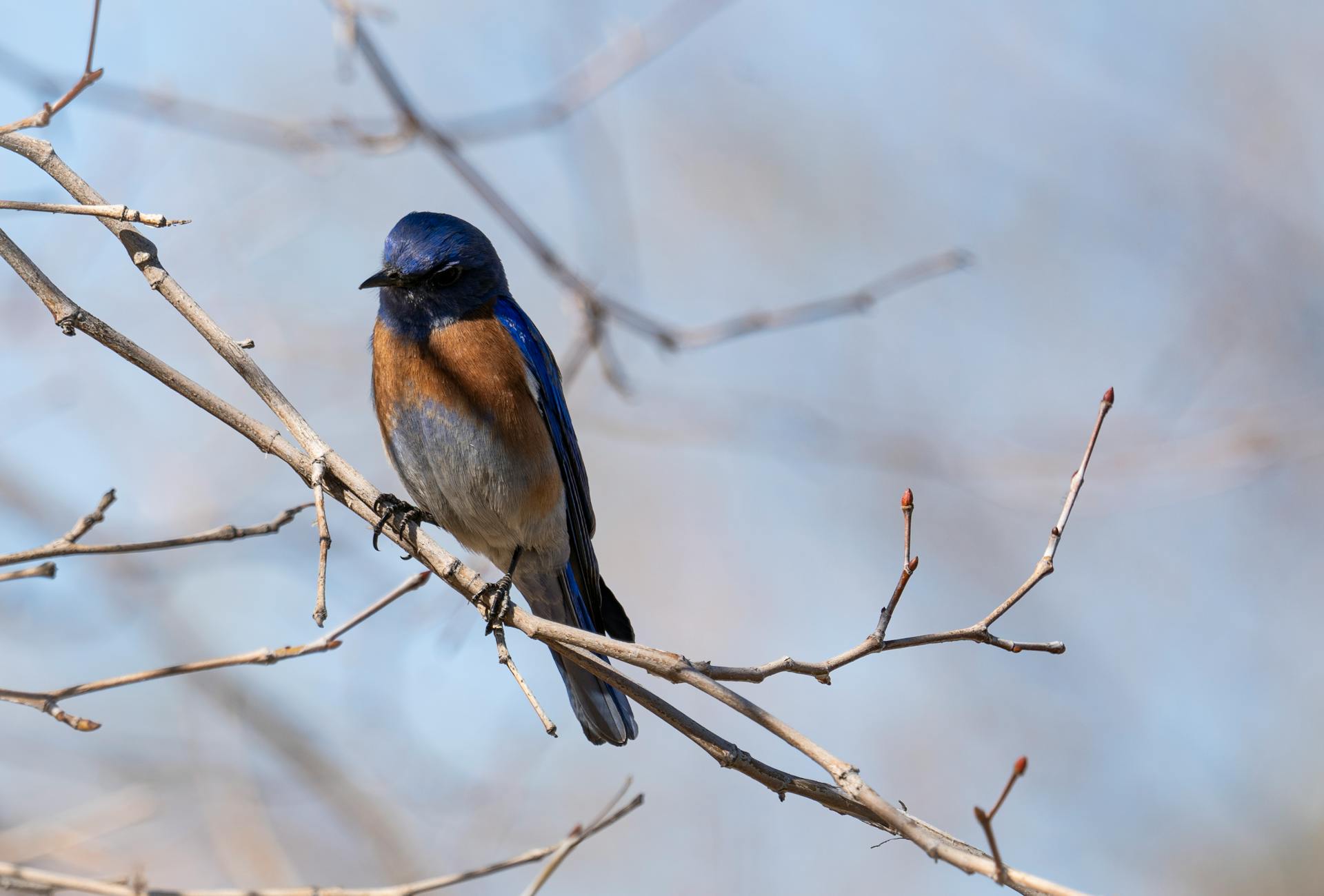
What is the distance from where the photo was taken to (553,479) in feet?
17.4

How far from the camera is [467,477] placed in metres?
5.01

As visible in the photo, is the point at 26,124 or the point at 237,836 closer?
the point at 26,124

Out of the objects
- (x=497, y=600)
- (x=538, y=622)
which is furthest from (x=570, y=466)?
(x=538, y=622)

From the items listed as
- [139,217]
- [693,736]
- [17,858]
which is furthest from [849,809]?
[17,858]

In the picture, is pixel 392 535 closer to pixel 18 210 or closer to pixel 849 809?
pixel 18 210

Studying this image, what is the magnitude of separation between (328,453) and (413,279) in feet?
6.53

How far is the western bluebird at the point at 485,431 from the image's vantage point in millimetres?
5020

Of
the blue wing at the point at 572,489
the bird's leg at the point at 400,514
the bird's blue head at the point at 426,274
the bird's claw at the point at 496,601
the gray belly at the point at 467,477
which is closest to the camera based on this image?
the bird's claw at the point at 496,601

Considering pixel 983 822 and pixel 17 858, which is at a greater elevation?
pixel 17 858

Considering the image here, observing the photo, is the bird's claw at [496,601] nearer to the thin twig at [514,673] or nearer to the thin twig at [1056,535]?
the thin twig at [514,673]

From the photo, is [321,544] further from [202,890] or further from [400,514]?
[400,514]

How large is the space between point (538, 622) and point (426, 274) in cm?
241

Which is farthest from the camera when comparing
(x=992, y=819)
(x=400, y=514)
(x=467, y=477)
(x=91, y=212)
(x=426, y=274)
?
(x=426, y=274)

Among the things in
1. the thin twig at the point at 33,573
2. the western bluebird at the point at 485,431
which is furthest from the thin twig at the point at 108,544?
the western bluebird at the point at 485,431
